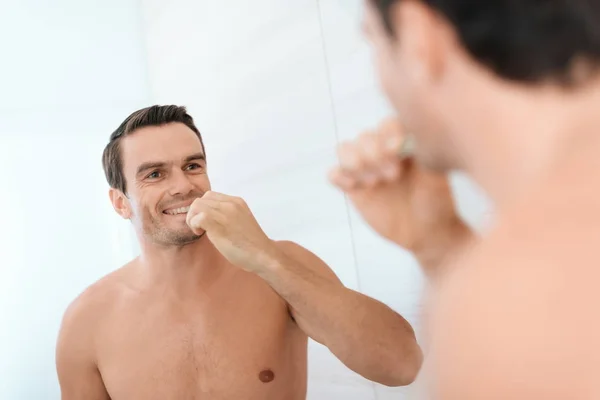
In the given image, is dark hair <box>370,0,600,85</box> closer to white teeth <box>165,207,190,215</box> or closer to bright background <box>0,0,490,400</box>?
bright background <box>0,0,490,400</box>

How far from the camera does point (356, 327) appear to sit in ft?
3.42

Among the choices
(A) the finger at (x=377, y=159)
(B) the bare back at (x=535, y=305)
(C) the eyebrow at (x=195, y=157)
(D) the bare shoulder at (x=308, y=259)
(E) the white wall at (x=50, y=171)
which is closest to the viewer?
(B) the bare back at (x=535, y=305)

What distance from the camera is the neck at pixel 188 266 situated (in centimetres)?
138

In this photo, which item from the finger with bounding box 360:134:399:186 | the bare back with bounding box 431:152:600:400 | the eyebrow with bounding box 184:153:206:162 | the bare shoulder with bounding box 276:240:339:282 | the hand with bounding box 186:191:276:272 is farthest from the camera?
the eyebrow with bounding box 184:153:206:162

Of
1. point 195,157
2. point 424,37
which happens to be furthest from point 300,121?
point 424,37

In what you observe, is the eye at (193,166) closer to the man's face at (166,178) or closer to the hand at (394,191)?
the man's face at (166,178)

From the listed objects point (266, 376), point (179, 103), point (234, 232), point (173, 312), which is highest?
point (179, 103)

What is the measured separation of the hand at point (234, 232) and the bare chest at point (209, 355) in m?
0.32

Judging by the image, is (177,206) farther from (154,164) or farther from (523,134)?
(523,134)

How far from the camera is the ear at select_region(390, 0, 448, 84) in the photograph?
41 cm

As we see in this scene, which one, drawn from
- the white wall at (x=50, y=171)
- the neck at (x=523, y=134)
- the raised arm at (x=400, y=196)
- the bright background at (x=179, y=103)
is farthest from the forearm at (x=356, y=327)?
the white wall at (x=50, y=171)

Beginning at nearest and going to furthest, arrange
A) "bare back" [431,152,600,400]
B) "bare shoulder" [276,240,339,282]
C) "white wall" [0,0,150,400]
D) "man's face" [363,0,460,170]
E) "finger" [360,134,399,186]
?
"bare back" [431,152,600,400]
"man's face" [363,0,460,170]
"finger" [360,134,399,186]
"bare shoulder" [276,240,339,282]
"white wall" [0,0,150,400]

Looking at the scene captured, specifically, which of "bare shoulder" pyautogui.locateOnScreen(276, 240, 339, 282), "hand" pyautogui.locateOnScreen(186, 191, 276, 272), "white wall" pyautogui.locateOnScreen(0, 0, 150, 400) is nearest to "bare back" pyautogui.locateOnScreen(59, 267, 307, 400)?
"bare shoulder" pyautogui.locateOnScreen(276, 240, 339, 282)

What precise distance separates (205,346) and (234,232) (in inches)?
15.8
